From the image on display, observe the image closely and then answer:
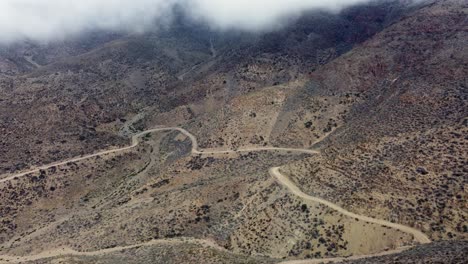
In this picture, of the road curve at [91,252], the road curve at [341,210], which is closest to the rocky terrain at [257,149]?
the road curve at [91,252]

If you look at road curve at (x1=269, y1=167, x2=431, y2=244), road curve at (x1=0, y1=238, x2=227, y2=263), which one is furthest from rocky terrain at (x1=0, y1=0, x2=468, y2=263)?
road curve at (x1=269, y1=167, x2=431, y2=244)

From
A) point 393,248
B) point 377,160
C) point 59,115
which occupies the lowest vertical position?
point 393,248

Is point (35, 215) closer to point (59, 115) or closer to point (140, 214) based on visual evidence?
point (140, 214)

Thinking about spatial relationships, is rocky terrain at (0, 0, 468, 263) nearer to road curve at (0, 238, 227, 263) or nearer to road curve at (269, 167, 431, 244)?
road curve at (0, 238, 227, 263)

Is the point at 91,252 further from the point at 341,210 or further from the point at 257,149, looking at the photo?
the point at 257,149

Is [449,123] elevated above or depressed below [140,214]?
above

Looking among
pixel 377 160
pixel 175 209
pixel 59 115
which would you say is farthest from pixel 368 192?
pixel 59 115
